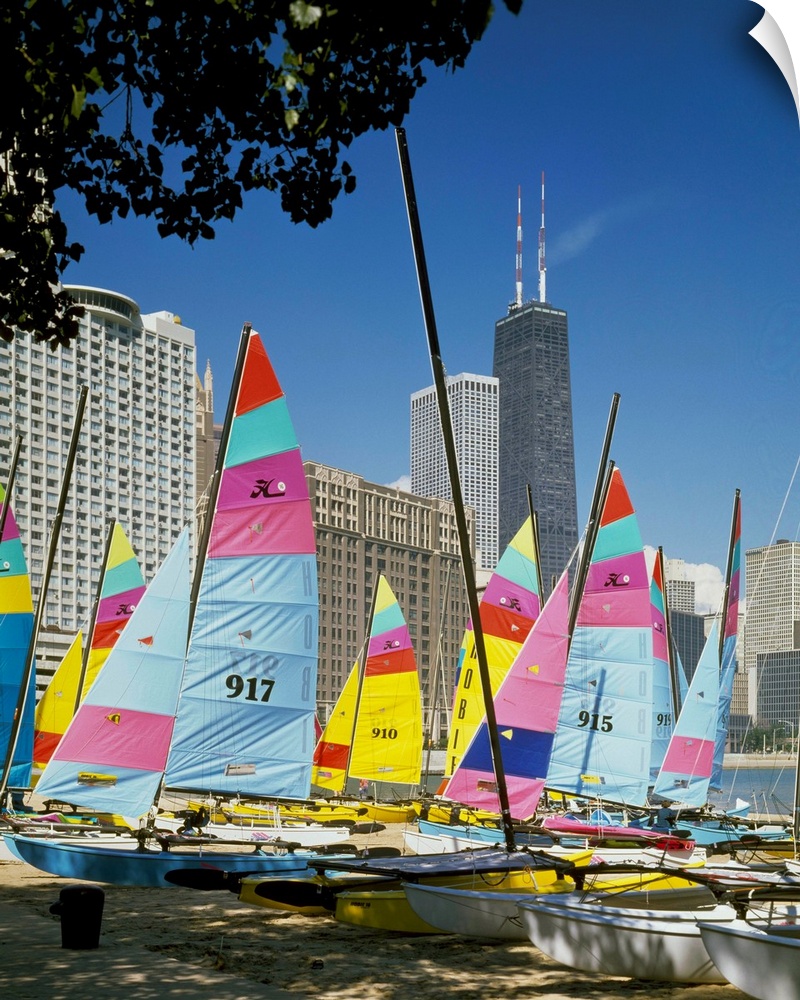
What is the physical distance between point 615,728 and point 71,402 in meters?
114

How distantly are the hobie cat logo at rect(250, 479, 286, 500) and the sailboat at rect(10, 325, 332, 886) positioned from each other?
0.07 feet

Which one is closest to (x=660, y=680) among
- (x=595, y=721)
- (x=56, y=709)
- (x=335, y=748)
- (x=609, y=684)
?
(x=609, y=684)

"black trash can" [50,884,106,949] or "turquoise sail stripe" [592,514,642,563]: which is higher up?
"turquoise sail stripe" [592,514,642,563]

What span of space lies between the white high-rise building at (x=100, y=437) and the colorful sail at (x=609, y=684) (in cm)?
9969

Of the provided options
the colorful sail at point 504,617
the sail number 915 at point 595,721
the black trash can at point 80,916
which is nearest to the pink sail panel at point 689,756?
the sail number 915 at point 595,721

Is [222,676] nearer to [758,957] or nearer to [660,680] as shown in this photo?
[758,957]

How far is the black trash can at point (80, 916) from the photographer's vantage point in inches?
522

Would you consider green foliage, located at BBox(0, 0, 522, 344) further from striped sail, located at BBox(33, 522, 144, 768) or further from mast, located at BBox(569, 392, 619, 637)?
striped sail, located at BBox(33, 522, 144, 768)

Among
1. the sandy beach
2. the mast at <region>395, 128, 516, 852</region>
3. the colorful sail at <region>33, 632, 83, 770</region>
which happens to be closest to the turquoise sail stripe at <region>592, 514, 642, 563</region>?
the mast at <region>395, 128, 516, 852</region>

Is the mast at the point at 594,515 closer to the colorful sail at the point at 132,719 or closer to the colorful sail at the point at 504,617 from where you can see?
the colorful sail at the point at 504,617

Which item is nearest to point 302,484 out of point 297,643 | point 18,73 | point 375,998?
point 297,643

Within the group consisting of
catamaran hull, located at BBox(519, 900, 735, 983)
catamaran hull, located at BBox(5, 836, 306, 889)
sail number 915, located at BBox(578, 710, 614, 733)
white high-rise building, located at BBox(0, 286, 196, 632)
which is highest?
white high-rise building, located at BBox(0, 286, 196, 632)

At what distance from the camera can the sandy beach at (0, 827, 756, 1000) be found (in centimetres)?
1164

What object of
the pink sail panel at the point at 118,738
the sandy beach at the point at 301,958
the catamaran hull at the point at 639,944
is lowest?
the sandy beach at the point at 301,958
